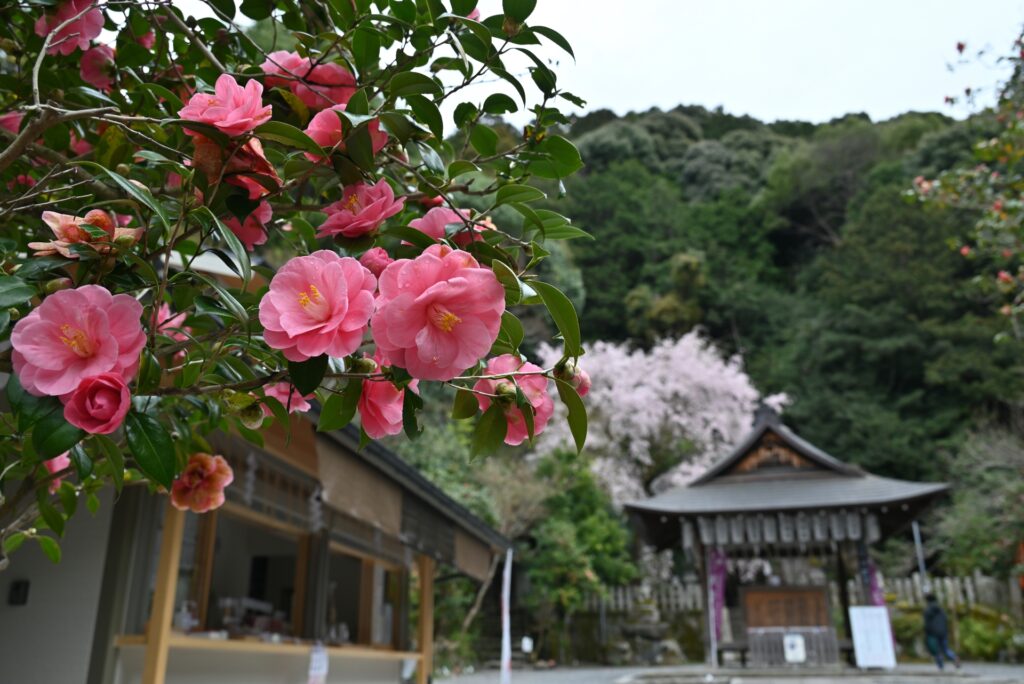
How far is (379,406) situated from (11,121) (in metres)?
0.88

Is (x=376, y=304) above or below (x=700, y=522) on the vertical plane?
below

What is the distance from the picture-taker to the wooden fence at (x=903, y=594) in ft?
44.3

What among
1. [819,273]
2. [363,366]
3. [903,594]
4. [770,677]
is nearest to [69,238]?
[363,366]

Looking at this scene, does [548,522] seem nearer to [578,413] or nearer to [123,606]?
[123,606]

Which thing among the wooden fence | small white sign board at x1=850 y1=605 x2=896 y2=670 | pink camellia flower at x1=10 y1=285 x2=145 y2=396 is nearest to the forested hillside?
the wooden fence

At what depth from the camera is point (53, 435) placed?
804mm

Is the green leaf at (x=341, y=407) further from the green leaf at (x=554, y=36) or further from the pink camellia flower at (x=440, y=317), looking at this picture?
the green leaf at (x=554, y=36)

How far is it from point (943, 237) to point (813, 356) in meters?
4.59

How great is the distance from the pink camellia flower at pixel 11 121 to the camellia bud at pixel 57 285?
569 millimetres

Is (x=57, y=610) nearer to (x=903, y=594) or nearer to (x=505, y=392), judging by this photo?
(x=505, y=392)

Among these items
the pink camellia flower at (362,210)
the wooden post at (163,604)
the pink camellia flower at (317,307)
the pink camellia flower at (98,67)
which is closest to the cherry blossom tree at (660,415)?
the wooden post at (163,604)

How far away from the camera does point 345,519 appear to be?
5109 millimetres

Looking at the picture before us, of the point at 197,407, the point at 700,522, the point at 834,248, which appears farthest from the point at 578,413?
the point at 834,248

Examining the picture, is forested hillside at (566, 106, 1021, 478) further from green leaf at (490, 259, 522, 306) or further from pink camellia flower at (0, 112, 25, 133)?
green leaf at (490, 259, 522, 306)
